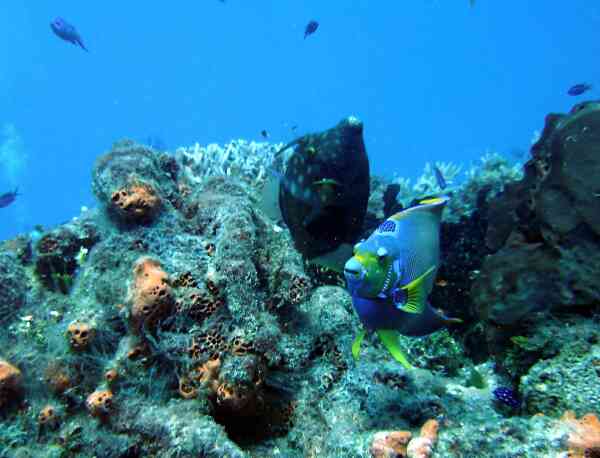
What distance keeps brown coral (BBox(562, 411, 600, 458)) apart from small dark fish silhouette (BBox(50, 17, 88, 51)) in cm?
938

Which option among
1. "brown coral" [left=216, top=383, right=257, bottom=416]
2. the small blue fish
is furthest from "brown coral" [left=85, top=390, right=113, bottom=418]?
the small blue fish

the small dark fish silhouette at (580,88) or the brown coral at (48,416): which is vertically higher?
the small dark fish silhouette at (580,88)

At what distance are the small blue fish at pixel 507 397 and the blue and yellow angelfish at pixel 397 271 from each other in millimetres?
1481

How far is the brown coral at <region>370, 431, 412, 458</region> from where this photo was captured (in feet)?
6.40

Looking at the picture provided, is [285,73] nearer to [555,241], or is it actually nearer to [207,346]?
[555,241]

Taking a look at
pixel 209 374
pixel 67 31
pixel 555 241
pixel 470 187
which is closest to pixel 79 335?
pixel 209 374

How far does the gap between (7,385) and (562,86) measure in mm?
172358

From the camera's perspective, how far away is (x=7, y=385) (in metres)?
2.42

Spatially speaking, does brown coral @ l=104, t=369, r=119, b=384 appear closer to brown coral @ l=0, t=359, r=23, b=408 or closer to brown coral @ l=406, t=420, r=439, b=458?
brown coral @ l=0, t=359, r=23, b=408

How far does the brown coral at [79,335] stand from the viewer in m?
2.57

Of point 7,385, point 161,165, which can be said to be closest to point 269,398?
point 7,385

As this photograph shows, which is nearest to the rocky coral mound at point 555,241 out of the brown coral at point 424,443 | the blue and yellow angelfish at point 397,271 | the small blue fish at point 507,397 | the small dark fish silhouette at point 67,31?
the small blue fish at point 507,397

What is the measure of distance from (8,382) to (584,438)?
10.2 ft

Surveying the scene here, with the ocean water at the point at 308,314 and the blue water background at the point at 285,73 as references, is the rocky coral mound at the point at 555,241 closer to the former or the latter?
the ocean water at the point at 308,314
